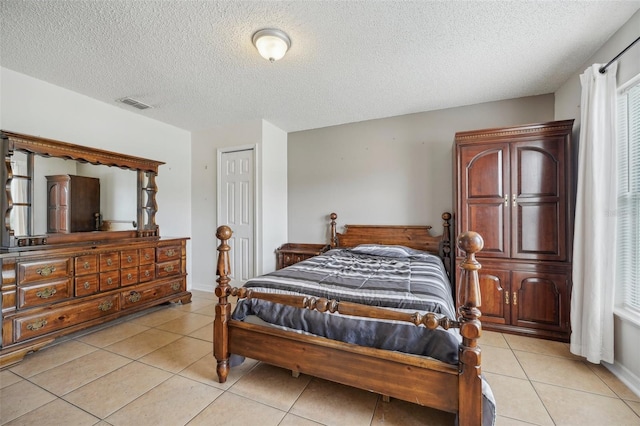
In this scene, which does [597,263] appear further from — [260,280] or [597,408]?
[260,280]

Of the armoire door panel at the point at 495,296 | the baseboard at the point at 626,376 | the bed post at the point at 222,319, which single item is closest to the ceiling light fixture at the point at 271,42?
the bed post at the point at 222,319

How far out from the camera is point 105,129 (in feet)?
11.1

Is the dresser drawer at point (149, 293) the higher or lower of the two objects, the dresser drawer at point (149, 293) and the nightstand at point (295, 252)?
the lower

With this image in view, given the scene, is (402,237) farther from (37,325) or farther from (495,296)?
(37,325)

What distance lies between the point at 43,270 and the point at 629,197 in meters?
4.82

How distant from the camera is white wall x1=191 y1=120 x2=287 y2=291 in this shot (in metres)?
3.95

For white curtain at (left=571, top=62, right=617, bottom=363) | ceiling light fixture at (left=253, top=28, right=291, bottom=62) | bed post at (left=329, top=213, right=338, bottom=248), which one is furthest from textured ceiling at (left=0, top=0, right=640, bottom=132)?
bed post at (left=329, top=213, right=338, bottom=248)

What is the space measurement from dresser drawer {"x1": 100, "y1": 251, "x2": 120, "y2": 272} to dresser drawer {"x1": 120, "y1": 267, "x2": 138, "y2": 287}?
0.10 metres

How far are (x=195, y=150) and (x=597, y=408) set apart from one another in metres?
5.25

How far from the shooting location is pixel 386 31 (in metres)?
2.05

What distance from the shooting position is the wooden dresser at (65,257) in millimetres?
2262

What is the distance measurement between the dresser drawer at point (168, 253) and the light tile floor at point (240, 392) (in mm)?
1108

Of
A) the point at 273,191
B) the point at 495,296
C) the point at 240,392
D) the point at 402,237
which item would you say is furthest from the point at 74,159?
the point at 495,296

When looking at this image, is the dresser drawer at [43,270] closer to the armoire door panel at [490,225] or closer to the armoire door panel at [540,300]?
the armoire door panel at [490,225]
